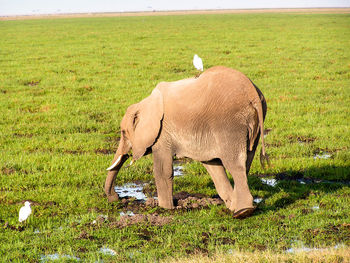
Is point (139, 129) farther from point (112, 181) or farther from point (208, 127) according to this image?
point (208, 127)

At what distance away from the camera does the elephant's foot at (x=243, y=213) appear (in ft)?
22.6

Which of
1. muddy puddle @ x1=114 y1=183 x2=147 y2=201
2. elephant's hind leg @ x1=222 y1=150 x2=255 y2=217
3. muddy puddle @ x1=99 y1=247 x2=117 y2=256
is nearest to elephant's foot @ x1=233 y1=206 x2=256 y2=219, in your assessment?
elephant's hind leg @ x1=222 y1=150 x2=255 y2=217

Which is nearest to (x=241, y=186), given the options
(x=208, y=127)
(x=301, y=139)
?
(x=208, y=127)

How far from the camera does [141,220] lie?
720cm

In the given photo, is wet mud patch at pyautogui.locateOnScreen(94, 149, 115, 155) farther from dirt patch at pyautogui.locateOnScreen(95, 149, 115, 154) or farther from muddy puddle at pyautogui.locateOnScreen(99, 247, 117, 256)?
muddy puddle at pyautogui.locateOnScreen(99, 247, 117, 256)

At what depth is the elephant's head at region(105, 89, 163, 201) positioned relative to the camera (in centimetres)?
757

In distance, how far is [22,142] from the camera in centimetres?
1216

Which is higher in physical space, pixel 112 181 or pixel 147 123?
pixel 147 123

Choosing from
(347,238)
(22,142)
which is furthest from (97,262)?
(22,142)

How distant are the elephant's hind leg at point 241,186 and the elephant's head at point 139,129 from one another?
1.19 m

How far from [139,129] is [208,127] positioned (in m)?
1.14

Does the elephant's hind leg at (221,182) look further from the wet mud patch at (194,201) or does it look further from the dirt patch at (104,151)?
the dirt patch at (104,151)

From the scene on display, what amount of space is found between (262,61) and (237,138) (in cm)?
2016

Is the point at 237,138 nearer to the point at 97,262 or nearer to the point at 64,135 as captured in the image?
the point at 97,262
